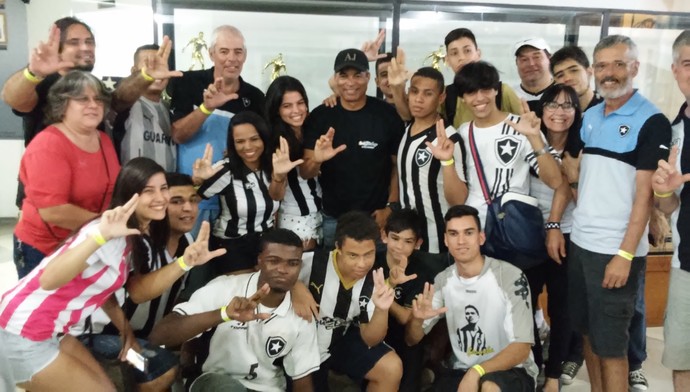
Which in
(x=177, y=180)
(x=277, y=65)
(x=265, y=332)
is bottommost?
(x=265, y=332)

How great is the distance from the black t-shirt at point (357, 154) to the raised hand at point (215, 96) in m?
0.41

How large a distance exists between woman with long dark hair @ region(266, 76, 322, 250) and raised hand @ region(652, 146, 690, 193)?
4.65 feet

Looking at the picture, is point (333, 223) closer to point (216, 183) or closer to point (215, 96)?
point (216, 183)

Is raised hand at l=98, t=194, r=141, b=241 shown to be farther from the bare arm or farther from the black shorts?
the black shorts

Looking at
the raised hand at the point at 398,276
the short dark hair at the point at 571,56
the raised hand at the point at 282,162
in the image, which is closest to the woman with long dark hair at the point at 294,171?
the raised hand at the point at 282,162

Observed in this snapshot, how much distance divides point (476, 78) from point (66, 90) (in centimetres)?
158

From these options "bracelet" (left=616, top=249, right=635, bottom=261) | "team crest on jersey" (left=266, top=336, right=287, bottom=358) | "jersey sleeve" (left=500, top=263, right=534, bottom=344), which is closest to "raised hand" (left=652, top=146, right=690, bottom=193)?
"bracelet" (left=616, top=249, right=635, bottom=261)

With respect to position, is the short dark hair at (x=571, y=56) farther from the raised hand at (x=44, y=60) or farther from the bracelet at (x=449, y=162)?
the raised hand at (x=44, y=60)

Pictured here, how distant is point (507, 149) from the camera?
230 cm

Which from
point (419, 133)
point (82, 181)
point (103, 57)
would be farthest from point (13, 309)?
point (103, 57)

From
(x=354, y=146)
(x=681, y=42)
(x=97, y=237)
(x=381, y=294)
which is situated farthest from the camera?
(x=354, y=146)

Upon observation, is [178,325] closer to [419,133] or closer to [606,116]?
[419,133]

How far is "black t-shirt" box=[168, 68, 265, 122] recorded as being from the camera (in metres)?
2.69

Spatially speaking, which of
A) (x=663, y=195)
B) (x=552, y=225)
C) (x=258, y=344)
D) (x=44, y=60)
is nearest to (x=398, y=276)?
(x=258, y=344)
